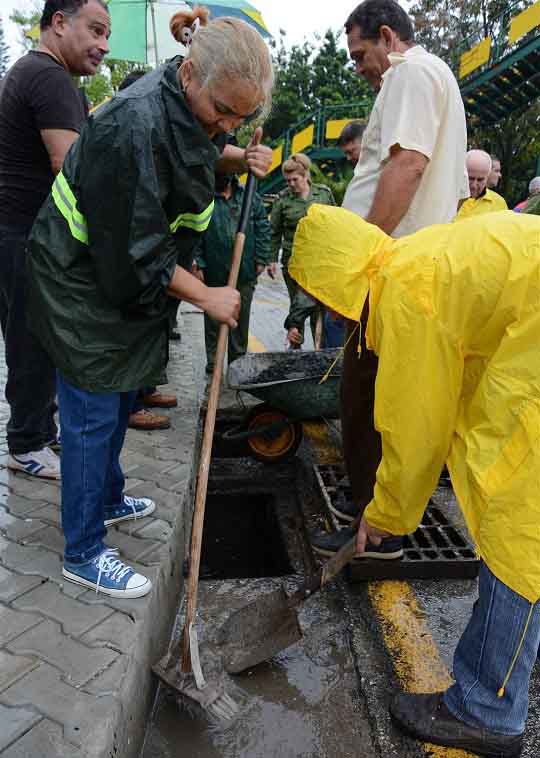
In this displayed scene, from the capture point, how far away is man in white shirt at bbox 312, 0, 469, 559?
2.60 meters

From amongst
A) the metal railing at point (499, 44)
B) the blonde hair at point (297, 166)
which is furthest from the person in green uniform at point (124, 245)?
the metal railing at point (499, 44)

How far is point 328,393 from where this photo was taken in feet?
12.2

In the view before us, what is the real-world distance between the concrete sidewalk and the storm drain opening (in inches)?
17.2

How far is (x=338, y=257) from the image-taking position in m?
1.84

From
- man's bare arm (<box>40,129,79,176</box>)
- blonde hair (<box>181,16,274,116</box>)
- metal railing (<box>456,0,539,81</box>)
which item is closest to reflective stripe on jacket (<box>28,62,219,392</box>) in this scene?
blonde hair (<box>181,16,274,116</box>)

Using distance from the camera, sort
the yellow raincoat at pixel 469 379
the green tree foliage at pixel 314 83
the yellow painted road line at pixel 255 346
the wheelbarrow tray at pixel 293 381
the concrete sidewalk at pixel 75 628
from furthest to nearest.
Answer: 1. the green tree foliage at pixel 314 83
2. the yellow painted road line at pixel 255 346
3. the wheelbarrow tray at pixel 293 381
4. the concrete sidewalk at pixel 75 628
5. the yellow raincoat at pixel 469 379

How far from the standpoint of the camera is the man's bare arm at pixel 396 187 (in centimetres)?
262

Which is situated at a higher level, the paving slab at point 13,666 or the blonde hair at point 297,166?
the blonde hair at point 297,166

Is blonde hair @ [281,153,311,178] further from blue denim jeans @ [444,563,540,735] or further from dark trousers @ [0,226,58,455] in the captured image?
blue denim jeans @ [444,563,540,735]

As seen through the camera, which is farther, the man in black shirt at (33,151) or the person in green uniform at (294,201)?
the person in green uniform at (294,201)

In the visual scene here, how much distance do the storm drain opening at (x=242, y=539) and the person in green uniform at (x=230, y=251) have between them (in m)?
1.31

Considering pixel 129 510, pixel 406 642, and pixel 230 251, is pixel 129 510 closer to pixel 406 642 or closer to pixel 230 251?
pixel 406 642

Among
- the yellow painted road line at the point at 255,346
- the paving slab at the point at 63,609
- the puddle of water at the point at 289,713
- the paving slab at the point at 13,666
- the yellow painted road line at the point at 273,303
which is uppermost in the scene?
the paving slab at the point at 13,666

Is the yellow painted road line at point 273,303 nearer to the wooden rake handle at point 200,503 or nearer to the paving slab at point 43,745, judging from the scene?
the wooden rake handle at point 200,503
